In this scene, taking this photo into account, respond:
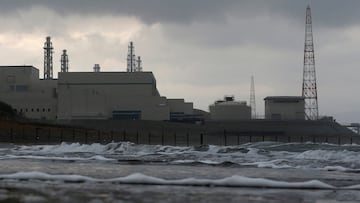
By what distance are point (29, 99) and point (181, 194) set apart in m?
114

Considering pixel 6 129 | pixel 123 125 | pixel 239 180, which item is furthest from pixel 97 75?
pixel 239 180

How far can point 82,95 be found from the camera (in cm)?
12062

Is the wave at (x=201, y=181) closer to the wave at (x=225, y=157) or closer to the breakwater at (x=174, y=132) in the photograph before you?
the wave at (x=225, y=157)

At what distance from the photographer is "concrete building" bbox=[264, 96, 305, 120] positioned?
143562mm

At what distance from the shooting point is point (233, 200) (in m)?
13.9

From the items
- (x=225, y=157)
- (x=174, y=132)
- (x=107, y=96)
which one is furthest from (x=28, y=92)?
(x=225, y=157)

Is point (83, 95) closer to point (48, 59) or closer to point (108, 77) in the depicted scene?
point (108, 77)

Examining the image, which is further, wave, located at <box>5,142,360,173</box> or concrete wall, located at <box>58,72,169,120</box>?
concrete wall, located at <box>58,72,169,120</box>

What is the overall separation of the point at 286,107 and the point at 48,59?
72087 millimetres

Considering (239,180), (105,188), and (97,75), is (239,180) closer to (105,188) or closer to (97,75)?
(105,188)

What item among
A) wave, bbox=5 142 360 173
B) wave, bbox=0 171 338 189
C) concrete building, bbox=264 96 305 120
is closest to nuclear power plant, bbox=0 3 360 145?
concrete building, bbox=264 96 305 120

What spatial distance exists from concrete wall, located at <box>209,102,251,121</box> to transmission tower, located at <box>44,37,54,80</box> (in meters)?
51.5

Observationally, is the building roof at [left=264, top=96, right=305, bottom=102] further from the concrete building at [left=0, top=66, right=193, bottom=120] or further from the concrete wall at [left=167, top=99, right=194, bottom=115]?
the concrete building at [left=0, top=66, right=193, bottom=120]

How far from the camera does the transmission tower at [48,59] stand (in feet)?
485
